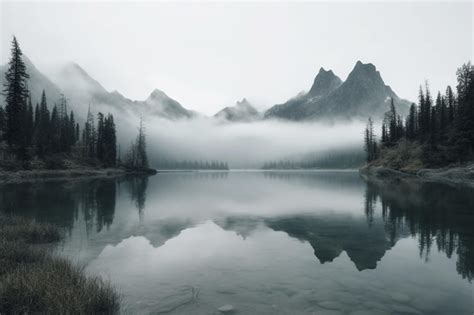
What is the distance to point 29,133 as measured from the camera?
108812 mm

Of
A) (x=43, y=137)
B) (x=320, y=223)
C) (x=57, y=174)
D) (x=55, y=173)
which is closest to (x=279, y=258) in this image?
(x=320, y=223)

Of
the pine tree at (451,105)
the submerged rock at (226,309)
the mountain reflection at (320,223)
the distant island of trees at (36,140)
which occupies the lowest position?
the mountain reflection at (320,223)

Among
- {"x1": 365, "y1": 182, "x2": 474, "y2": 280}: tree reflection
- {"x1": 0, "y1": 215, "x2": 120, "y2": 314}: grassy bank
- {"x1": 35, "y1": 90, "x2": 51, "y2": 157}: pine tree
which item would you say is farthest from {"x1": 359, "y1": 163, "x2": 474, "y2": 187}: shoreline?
{"x1": 35, "y1": 90, "x2": 51, "y2": 157}: pine tree

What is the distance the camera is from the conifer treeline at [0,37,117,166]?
63.3 m

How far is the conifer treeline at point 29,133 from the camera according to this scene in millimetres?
63312

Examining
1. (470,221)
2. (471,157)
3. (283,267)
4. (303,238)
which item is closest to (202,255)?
(283,267)

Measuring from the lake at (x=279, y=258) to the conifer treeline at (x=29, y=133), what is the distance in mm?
42665

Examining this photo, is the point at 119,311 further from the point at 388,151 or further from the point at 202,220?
the point at 388,151

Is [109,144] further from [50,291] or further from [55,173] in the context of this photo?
[50,291]

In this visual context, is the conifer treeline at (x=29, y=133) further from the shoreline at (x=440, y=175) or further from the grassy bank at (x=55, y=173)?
the shoreline at (x=440, y=175)

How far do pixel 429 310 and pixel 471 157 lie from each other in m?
86.1

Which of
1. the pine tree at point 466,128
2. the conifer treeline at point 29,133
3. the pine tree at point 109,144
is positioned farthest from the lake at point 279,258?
the pine tree at point 109,144

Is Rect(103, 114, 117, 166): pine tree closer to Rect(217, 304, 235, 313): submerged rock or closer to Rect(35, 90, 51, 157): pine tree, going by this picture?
Rect(35, 90, 51, 157): pine tree

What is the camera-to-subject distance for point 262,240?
21109mm
